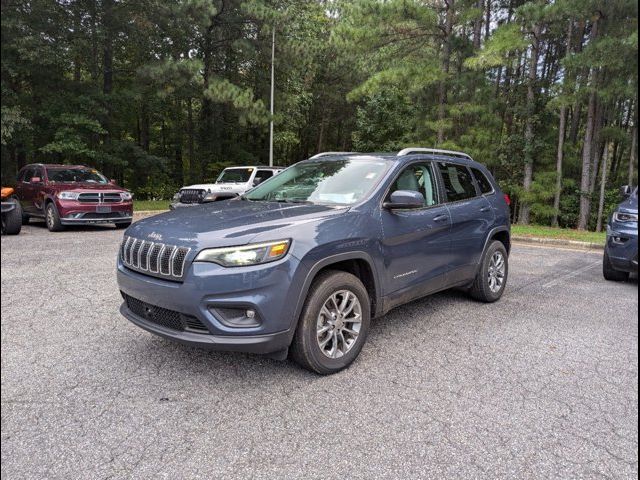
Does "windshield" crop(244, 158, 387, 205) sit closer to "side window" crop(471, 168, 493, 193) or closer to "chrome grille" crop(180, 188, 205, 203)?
"side window" crop(471, 168, 493, 193)

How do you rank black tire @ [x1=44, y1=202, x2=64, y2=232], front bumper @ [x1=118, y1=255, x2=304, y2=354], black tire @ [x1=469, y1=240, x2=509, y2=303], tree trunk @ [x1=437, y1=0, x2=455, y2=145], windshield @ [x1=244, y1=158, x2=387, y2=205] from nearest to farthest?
1. front bumper @ [x1=118, y1=255, x2=304, y2=354]
2. windshield @ [x1=244, y1=158, x2=387, y2=205]
3. black tire @ [x1=469, y1=240, x2=509, y2=303]
4. black tire @ [x1=44, y1=202, x2=64, y2=232]
5. tree trunk @ [x1=437, y1=0, x2=455, y2=145]

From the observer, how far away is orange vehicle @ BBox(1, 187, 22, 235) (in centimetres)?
77

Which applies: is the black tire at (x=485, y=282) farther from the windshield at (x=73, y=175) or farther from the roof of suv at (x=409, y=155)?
the windshield at (x=73, y=175)

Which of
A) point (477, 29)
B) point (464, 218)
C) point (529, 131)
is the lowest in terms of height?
point (464, 218)

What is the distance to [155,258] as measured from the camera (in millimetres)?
3018

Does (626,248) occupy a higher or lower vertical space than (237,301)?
higher

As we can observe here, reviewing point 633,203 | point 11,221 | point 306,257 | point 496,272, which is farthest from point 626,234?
point 496,272

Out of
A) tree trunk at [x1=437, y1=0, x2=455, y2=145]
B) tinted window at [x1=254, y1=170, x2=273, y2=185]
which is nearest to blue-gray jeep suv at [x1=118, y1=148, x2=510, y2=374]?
tinted window at [x1=254, y1=170, x2=273, y2=185]

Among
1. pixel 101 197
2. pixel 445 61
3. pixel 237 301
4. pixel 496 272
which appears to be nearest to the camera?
pixel 237 301

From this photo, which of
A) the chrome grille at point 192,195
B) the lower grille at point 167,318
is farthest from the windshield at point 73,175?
the lower grille at point 167,318

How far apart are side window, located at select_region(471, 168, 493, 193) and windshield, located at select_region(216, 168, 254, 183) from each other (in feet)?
33.5

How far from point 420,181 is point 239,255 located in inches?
88.3

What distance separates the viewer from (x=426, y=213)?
4172 millimetres

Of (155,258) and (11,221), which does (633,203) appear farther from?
(155,258)
